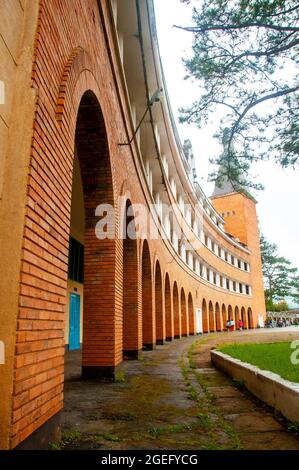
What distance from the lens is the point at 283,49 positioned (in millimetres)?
7598

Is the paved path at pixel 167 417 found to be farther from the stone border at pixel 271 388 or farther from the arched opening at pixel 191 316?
the arched opening at pixel 191 316

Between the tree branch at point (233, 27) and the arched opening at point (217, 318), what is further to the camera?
the arched opening at point (217, 318)

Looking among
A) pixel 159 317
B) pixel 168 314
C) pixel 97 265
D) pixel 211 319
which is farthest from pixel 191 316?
pixel 97 265

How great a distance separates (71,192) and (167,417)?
3.06 metres

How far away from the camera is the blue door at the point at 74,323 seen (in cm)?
1353

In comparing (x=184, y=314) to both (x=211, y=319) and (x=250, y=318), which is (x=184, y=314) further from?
(x=250, y=318)

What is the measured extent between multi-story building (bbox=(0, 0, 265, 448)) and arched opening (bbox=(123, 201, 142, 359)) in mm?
29

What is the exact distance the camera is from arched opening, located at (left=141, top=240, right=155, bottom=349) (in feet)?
44.5

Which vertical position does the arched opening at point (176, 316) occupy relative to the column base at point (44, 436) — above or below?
above

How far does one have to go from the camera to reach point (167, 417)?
14.2 ft

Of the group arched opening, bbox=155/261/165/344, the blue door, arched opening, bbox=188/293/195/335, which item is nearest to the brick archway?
the blue door

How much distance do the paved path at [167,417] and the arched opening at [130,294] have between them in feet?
10.2

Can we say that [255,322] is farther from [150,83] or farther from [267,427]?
[267,427]

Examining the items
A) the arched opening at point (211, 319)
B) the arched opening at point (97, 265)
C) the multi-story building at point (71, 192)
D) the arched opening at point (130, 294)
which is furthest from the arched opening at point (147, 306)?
the arched opening at point (211, 319)
